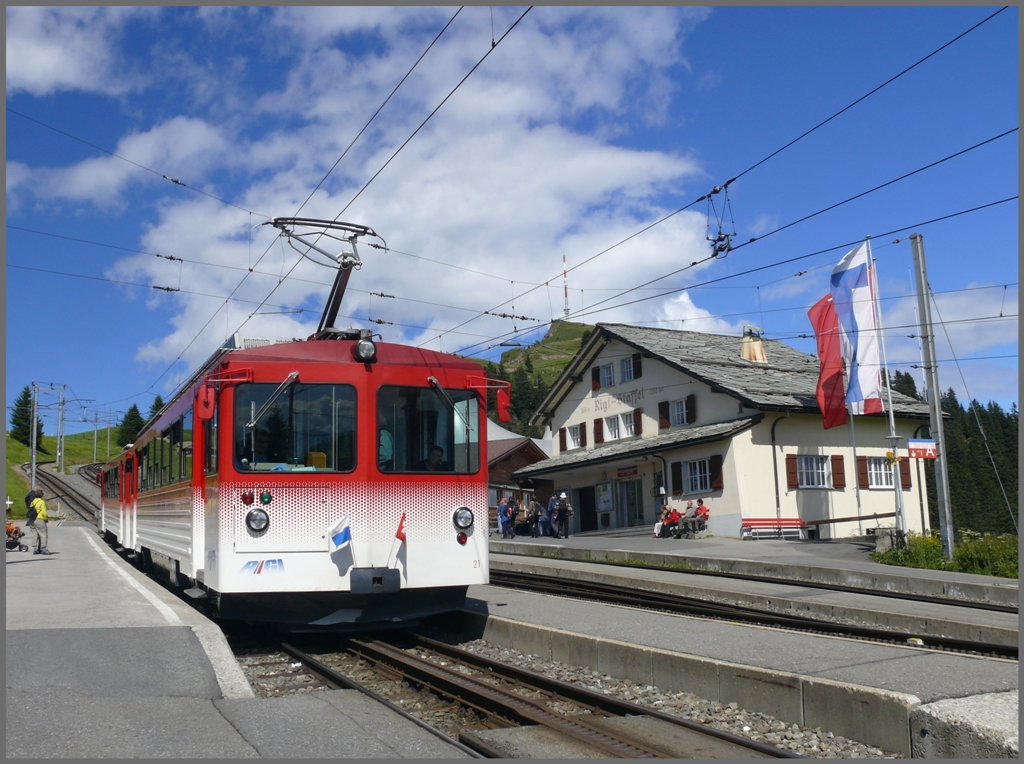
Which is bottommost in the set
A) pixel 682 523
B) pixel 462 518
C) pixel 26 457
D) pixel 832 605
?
pixel 832 605

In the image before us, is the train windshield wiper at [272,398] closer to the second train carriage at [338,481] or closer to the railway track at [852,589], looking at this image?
the second train carriage at [338,481]

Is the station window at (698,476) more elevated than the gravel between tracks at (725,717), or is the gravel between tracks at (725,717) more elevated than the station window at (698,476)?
the station window at (698,476)

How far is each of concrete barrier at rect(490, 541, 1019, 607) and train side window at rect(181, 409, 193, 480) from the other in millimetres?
10975

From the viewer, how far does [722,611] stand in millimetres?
11453

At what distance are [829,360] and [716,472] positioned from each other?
18.3 feet

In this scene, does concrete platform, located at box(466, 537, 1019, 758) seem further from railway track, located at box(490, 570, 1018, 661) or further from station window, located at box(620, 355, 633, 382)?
station window, located at box(620, 355, 633, 382)

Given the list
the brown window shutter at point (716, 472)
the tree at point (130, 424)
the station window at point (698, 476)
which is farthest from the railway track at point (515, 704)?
the tree at point (130, 424)

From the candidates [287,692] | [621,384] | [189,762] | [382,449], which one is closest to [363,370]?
[382,449]

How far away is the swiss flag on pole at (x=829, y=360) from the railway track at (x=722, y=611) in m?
13.8

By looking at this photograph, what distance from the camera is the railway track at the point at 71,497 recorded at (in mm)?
52500

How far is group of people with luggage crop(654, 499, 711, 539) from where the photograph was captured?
29422mm

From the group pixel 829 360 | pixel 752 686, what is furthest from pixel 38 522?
pixel 829 360

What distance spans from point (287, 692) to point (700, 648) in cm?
357

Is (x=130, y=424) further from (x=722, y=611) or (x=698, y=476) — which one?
(x=722, y=611)
